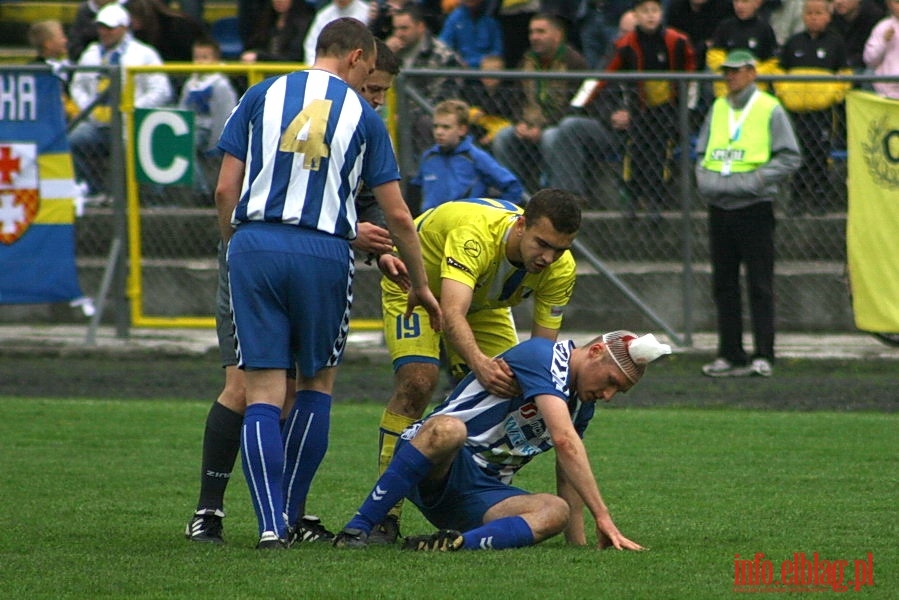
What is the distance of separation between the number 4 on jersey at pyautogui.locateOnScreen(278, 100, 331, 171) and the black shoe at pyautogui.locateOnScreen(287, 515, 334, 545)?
57.3 inches

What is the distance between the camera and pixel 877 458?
314 inches

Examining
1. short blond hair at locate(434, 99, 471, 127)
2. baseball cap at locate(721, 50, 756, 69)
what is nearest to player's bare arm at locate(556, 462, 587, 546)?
short blond hair at locate(434, 99, 471, 127)

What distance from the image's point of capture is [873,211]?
1162 centimetres

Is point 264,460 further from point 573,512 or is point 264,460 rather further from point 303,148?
point 573,512

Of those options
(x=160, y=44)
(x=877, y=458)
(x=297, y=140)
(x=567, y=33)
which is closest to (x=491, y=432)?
(x=297, y=140)

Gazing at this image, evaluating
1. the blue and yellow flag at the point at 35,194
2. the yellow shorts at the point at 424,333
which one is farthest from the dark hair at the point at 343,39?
the blue and yellow flag at the point at 35,194

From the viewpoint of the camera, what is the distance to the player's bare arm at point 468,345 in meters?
5.66

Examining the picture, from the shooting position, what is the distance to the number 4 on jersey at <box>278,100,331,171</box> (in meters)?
5.47

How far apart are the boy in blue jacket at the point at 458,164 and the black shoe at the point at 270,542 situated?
5412 mm

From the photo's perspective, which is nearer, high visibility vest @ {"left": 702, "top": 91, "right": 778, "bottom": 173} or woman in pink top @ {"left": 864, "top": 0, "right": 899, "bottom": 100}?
high visibility vest @ {"left": 702, "top": 91, "right": 778, "bottom": 173}

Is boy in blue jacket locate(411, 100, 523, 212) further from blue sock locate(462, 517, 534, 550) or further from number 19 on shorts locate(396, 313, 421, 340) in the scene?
blue sock locate(462, 517, 534, 550)

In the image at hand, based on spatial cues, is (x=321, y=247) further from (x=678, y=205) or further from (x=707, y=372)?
(x=678, y=205)

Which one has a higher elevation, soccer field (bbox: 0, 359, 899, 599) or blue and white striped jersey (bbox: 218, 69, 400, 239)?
blue and white striped jersey (bbox: 218, 69, 400, 239)

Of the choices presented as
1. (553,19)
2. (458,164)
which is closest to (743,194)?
(458,164)
